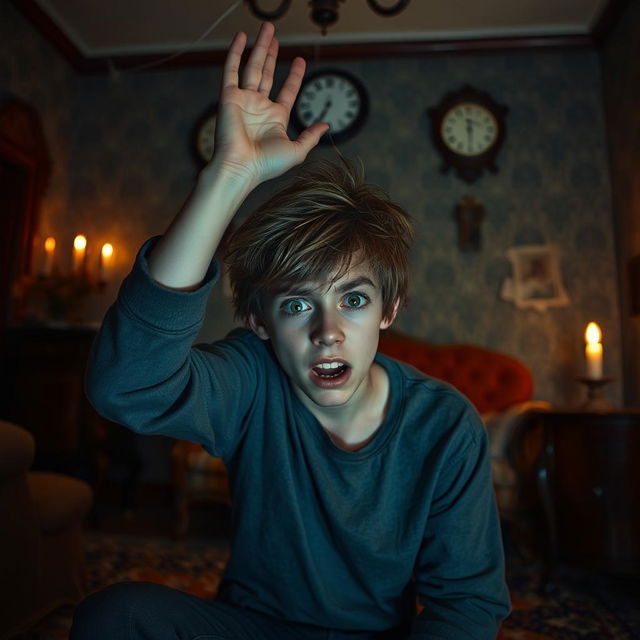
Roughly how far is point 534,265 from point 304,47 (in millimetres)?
2043

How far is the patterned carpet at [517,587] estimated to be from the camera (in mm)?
1763

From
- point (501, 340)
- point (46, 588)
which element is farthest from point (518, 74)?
point (46, 588)

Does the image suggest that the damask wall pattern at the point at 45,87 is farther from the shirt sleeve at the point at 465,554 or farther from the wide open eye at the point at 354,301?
the shirt sleeve at the point at 465,554

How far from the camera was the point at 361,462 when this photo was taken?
97 cm

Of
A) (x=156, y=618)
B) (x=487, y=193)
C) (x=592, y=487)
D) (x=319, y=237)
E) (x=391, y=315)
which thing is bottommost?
(x=592, y=487)

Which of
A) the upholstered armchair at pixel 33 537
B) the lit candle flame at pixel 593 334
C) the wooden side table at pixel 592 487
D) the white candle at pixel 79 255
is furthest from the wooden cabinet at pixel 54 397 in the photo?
the lit candle flame at pixel 593 334

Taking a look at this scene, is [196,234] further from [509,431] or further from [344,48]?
[344,48]

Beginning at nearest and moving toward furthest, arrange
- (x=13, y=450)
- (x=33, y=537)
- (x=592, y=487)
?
(x=13, y=450) < (x=33, y=537) < (x=592, y=487)

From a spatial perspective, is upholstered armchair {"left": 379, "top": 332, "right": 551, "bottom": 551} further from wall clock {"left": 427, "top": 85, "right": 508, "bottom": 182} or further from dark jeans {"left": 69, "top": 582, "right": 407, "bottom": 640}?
dark jeans {"left": 69, "top": 582, "right": 407, "bottom": 640}

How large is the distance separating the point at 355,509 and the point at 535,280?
9.49 feet

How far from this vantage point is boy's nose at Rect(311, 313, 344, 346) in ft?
2.92

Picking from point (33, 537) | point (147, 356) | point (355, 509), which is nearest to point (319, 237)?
point (147, 356)

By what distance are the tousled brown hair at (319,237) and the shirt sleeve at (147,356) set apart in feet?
0.65

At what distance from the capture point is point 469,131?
3639 mm
